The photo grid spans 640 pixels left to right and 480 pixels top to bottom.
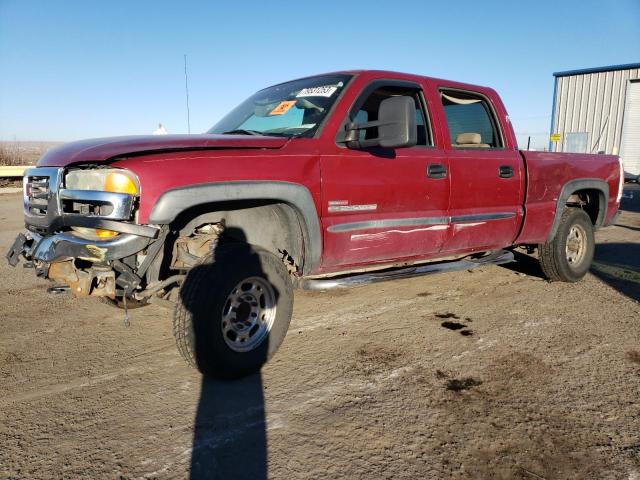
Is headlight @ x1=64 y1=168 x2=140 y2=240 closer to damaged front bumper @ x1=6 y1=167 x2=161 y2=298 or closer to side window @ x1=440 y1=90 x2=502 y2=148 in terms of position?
damaged front bumper @ x1=6 y1=167 x2=161 y2=298

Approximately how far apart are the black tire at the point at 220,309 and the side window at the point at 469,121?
2178 mm

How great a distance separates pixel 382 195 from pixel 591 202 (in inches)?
136

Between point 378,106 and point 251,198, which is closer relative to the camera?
point 251,198

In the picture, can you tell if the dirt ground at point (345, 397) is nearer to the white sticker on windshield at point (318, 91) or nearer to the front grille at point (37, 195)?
the front grille at point (37, 195)

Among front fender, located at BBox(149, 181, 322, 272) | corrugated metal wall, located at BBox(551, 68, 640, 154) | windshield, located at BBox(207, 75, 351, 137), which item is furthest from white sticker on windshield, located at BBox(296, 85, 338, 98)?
corrugated metal wall, located at BBox(551, 68, 640, 154)

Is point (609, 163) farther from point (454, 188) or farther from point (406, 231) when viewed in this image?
point (406, 231)

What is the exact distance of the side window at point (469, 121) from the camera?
427 cm

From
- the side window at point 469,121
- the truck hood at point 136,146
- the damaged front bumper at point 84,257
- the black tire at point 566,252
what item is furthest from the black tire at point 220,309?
the black tire at point 566,252

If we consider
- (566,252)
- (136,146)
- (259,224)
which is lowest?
(566,252)

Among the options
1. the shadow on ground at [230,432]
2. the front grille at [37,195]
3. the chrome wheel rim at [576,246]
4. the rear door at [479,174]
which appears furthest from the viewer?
the chrome wheel rim at [576,246]

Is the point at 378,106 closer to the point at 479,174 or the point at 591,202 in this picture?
the point at 479,174

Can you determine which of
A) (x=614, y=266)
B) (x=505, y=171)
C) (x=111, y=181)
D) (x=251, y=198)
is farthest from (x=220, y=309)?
(x=614, y=266)

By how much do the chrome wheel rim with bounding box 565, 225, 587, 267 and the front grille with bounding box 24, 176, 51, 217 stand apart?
5.03 meters

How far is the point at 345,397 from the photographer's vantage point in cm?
269
